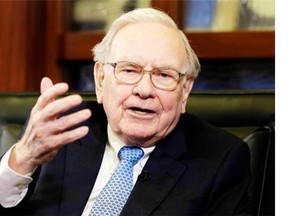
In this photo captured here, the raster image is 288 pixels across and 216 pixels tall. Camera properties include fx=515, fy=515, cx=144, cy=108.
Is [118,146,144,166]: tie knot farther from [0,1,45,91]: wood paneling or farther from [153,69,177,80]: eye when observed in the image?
[0,1,45,91]: wood paneling

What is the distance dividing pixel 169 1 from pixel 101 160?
1.06 meters

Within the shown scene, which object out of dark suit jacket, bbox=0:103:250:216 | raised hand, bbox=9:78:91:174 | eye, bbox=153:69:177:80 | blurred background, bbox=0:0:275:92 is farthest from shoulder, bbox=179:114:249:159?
blurred background, bbox=0:0:275:92

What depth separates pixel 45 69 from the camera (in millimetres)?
2512

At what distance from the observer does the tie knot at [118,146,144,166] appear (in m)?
1.44

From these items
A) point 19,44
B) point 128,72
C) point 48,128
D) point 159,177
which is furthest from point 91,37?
point 48,128

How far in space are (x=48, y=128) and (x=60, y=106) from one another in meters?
0.07

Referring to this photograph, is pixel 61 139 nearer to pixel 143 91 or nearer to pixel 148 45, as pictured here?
pixel 143 91

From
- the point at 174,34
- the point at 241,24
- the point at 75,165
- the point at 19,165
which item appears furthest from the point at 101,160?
the point at 241,24

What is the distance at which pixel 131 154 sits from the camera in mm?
1445

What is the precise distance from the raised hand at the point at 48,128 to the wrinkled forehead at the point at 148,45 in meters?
0.30

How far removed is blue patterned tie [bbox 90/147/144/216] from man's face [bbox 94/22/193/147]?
4 centimetres

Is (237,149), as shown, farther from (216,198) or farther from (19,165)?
(19,165)

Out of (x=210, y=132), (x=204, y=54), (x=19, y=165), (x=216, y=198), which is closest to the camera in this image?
(x=19, y=165)

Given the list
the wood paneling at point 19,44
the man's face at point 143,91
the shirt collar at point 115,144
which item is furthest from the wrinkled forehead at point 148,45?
the wood paneling at point 19,44
